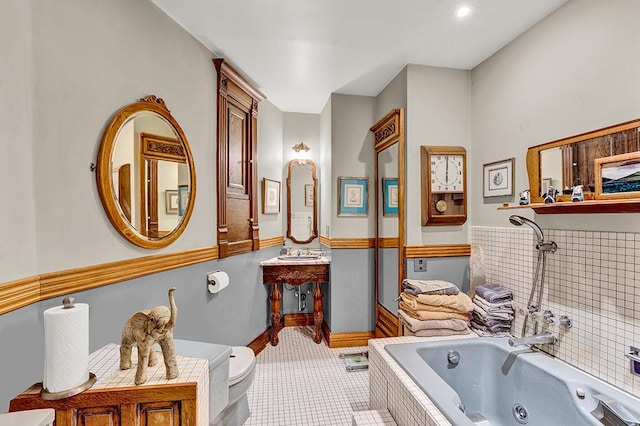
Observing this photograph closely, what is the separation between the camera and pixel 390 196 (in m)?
2.75

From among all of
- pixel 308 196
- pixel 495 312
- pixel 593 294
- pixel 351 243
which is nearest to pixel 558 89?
pixel 593 294

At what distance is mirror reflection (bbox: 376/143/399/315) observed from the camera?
2.61m

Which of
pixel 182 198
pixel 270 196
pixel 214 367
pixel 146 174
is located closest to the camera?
pixel 214 367

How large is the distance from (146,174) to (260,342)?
2.01 m

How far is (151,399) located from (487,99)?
2.69 m

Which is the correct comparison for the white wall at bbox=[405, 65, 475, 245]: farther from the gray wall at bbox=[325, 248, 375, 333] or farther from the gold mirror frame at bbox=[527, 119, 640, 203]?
the gray wall at bbox=[325, 248, 375, 333]

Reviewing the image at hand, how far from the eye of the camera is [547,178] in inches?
70.4

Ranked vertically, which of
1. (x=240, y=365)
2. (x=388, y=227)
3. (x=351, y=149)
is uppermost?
(x=351, y=149)

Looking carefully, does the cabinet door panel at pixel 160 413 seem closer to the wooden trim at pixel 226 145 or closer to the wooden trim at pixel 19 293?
the wooden trim at pixel 19 293

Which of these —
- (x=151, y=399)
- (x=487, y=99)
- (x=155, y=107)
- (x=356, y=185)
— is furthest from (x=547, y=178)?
(x=155, y=107)

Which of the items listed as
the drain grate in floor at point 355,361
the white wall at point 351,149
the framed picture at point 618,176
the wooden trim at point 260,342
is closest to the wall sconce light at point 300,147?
the white wall at point 351,149

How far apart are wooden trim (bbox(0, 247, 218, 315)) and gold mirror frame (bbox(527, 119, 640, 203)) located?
229 centimetres

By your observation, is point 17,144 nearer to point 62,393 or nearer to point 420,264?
point 62,393

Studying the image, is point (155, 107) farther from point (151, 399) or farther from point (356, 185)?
point (356, 185)
